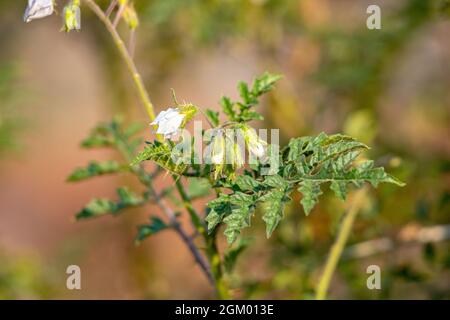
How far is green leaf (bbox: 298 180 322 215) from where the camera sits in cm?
103

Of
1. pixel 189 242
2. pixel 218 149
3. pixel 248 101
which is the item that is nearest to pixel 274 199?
pixel 218 149

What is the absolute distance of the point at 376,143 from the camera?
286 centimetres

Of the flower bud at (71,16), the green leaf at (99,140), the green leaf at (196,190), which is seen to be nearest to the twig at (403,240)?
the green leaf at (196,190)

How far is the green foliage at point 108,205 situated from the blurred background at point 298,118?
1.29ft

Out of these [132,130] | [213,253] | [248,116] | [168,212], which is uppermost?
[132,130]

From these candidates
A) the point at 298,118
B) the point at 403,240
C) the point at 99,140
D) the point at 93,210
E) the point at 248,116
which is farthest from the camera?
the point at 298,118

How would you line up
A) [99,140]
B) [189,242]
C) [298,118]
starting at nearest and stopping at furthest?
1. [189,242]
2. [99,140]
3. [298,118]

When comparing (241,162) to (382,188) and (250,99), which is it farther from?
(382,188)

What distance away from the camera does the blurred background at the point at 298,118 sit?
6.64 ft

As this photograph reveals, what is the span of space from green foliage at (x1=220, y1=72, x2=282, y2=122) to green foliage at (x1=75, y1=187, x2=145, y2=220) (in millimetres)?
357

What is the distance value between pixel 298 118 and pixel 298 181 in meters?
1.73

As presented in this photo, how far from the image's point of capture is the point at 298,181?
1089mm

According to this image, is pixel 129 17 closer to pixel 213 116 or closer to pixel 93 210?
pixel 213 116

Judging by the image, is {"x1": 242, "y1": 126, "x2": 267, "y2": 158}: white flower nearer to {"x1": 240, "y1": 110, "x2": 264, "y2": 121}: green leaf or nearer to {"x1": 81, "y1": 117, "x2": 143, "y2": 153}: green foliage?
{"x1": 240, "y1": 110, "x2": 264, "y2": 121}: green leaf
